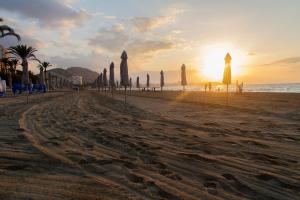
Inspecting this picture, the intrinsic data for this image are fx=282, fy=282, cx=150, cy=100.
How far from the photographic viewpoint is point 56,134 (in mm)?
6527

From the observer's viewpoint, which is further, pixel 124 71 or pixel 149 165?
pixel 124 71

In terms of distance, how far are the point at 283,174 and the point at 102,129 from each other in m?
4.72

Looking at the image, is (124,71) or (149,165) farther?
(124,71)

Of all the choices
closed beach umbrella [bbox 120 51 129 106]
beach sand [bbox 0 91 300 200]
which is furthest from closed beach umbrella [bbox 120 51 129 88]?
beach sand [bbox 0 91 300 200]

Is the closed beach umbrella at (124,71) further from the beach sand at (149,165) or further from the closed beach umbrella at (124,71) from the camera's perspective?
the beach sand at (149,165)

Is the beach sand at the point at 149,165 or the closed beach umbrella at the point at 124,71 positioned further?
the closed beach umbrella at the point at 124,71

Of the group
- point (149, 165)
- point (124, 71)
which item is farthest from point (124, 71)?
point (149, 165)

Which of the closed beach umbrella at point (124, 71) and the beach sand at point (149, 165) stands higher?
the closed beach umbrella at point (124, 71)

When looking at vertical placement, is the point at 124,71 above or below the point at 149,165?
above

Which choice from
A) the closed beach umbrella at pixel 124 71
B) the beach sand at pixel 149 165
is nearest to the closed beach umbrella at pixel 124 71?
the closed beach umbrella at pixel 124 71

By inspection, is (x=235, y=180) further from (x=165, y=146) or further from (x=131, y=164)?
(x=165, y=146)

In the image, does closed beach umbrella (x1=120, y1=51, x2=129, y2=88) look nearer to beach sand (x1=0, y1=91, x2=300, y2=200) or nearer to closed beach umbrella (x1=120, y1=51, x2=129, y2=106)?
closed beach umbrella (x1=120, y1=51, x2=129, y2=106)

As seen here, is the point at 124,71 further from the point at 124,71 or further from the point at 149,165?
the point at 149,165

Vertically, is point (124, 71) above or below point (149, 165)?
above
